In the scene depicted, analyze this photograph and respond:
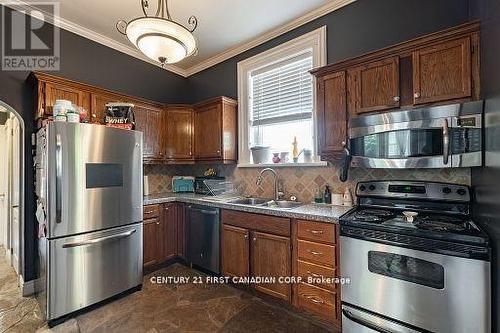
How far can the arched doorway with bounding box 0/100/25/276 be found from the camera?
2.56m

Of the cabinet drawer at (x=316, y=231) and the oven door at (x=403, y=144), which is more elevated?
the oven door at (x=403, y=144)

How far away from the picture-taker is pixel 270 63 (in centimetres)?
310

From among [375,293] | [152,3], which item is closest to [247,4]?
[152,3]

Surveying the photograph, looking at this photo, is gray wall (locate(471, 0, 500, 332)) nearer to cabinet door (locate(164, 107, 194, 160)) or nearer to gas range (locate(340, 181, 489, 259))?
gas range (locate(340, 181, 489, 259))

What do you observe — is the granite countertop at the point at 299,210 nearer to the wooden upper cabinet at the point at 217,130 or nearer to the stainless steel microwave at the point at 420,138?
the stainless steel microwave at the point at 420,138

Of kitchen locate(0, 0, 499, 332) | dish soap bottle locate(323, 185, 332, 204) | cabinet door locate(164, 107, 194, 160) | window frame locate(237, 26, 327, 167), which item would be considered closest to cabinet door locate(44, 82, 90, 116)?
kitchen locate(0, 0, 499, 332)

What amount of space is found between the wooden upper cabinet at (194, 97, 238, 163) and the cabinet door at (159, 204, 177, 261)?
869 mm

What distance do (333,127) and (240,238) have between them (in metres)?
1.45

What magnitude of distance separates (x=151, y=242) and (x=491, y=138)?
323 centimetres

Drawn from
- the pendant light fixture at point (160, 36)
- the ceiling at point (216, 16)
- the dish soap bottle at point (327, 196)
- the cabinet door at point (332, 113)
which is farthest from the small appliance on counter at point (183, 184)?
the pendant light fixture at point (160, 36)

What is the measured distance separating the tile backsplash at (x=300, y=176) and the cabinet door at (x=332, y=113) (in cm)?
34

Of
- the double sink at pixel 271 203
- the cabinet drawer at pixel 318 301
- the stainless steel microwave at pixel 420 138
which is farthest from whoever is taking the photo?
the double sink at pixel 271 203

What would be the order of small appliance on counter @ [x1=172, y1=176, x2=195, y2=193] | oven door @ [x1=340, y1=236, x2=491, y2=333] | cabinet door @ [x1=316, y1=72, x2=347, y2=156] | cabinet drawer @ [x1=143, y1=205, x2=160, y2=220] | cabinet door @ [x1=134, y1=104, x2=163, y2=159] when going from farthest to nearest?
small appliance on counter @ [x1=172, y1=176, x2=195, y2=193] < cabinet door @ [x1=134, y1=104, x2=163, y2=159] < cabinet drawer @ [x1=143, y1=205, x2=160, y2=220] < cabinet door @ [x1=316, y1=72, x2=347, y2=156] < oven door @ [x1=340, y1=236, x2=491, y2=333]

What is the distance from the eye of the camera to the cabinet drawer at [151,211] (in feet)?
9.45
